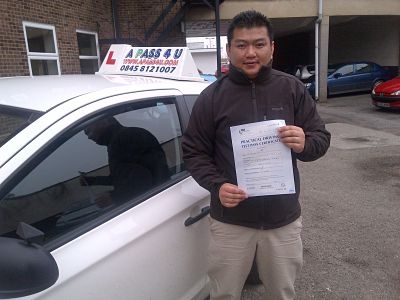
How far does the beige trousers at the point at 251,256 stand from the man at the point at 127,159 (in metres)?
0.41

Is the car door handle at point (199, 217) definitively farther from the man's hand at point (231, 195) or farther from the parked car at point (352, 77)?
the parked car at point (352, 77)

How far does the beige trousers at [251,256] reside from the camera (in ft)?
6.51

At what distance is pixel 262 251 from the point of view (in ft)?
6.62

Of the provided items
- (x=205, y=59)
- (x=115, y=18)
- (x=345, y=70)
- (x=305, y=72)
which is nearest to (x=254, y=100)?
(x=115, y=18)

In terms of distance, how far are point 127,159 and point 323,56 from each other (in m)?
15.5

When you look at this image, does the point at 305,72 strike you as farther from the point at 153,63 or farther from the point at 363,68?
the point at 153,63

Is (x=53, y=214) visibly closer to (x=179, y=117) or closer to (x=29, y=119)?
(x=29, y=119)

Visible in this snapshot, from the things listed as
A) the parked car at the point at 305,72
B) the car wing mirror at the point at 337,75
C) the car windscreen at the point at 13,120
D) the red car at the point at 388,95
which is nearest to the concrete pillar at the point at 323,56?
the parked car at the point at 305,72

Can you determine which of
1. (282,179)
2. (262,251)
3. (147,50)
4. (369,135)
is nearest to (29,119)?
(282,179)

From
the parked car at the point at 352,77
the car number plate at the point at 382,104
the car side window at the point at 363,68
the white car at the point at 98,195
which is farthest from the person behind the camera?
the car side window at the point at 363,68

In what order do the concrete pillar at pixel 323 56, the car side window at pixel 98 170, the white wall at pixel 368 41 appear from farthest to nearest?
the white wall at pixel 368 41 < the concrete pillar at pixel 323 56 < the car side window at pixel 98 170

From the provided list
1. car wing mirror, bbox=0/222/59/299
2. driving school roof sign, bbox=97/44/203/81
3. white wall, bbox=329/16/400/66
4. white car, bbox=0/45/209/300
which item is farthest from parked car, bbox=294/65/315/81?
car wing mirror, bbox=0/222/59/299

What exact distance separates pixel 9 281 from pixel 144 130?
3.64 ft

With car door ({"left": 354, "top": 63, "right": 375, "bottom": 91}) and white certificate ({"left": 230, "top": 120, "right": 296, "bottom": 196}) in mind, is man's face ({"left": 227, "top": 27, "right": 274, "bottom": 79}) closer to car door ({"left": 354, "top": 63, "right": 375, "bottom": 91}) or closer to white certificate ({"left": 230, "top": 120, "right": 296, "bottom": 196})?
white certificate ({"left": 230, "top": 120, "right": 296, "bottom": 196})
